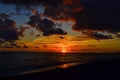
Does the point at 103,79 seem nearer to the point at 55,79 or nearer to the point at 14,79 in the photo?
the point at 55,79

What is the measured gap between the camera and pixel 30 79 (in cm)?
2834

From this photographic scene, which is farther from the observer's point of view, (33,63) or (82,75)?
(33,63)

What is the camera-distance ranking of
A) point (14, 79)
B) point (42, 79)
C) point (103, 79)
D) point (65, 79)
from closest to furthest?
1. point (103, 79)
2. point (65, 79)
3. point (42, 79)
4. point (14, 79)

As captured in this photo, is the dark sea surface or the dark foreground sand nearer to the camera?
the dark foreground sand

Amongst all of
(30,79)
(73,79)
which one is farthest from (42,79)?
(73,79)

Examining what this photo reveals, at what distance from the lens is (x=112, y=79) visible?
79.0 ft

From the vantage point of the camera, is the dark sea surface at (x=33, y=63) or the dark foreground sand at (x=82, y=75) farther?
the dark sea surface at (x=33, y=63)

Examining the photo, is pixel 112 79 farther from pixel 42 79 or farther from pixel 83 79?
pixel 42 79

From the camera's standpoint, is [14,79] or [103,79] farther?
[14,79]

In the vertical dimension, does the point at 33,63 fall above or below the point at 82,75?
above

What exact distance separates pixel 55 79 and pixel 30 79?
3.32 m

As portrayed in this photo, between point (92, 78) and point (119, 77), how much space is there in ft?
6.95

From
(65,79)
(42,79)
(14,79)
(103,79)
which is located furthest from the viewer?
(14,79)

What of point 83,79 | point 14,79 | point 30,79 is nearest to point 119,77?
point 83,79
